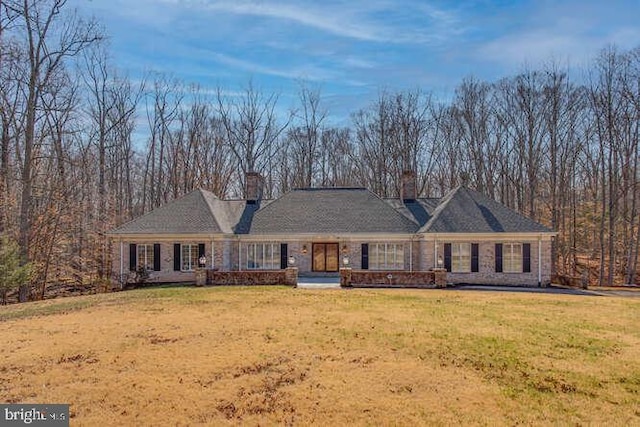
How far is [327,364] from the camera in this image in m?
8.23

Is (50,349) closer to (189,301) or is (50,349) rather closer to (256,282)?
(189,301)

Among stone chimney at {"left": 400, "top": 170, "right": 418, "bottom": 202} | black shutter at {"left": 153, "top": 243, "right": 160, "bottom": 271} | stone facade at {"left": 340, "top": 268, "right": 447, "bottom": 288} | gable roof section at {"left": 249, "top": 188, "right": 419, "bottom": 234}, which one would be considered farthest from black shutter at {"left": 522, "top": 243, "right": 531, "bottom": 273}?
black shutter at {"left": 153, "top": 243, "right": 160, "bottom": 271}

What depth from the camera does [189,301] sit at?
51.0 feet

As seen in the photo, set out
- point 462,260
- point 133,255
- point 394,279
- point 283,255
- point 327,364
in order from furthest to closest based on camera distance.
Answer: point 283,255
point 133,255
point 462,260
point 394,279
point 327,364

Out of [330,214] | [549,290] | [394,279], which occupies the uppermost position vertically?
[330,214]

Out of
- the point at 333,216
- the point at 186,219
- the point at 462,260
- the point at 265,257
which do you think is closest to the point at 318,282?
the point at 265,257

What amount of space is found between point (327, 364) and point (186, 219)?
55.7ft

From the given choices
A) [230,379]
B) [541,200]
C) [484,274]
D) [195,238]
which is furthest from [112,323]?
[541,200]

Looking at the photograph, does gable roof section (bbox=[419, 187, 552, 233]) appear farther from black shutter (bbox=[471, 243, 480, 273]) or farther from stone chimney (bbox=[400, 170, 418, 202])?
stone chimney (bbox=[400, 170, 418, 202])

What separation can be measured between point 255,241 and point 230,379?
16418 mm

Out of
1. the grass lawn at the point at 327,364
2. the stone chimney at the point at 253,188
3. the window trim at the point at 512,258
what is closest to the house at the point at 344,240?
the window trim at the point at 512,258

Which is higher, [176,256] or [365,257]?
[176,256]

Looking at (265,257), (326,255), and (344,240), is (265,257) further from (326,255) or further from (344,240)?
(344,240)

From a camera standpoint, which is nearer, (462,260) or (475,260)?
(475,260)
